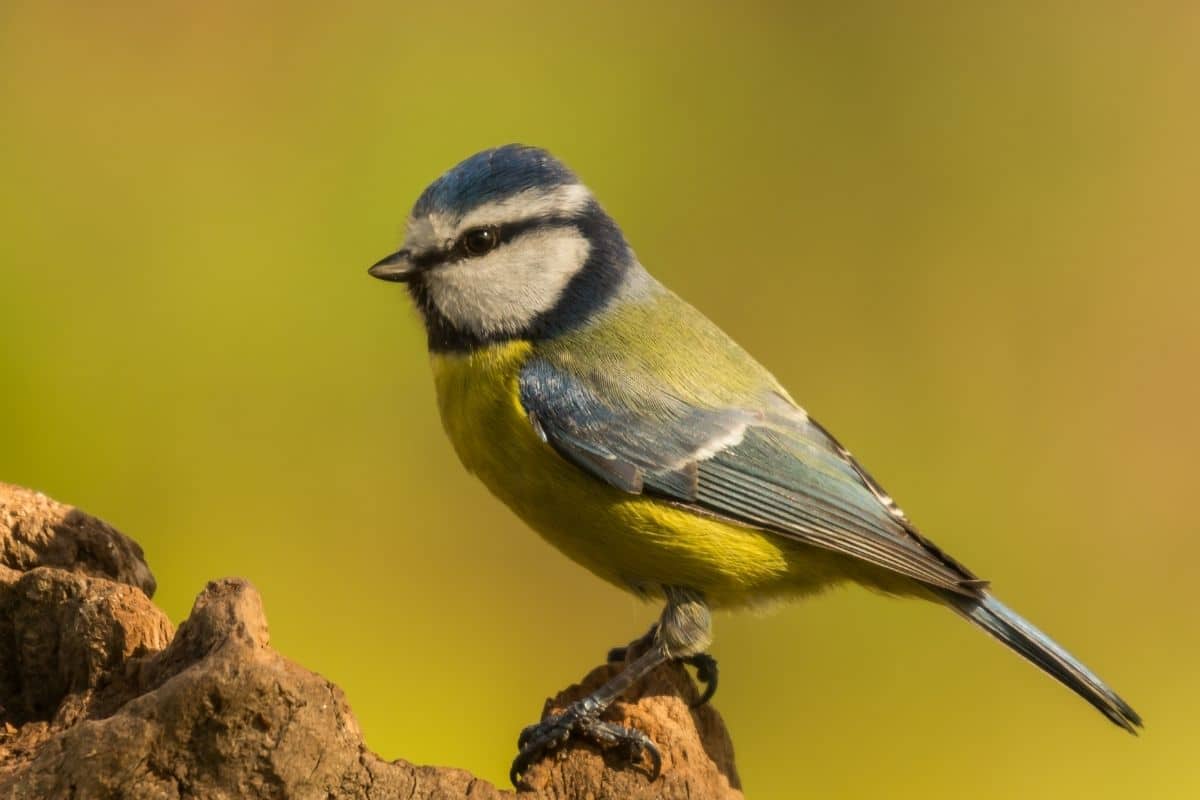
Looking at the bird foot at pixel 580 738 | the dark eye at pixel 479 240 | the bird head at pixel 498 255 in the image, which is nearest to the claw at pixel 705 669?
the bird foot at pixel 580 738

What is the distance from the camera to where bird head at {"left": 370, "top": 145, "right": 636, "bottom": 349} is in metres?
3.03

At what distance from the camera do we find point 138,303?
439cm

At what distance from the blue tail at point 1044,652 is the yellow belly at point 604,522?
11.2 inches

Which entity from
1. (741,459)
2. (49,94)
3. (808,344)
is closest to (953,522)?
(808,344)

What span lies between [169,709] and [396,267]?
1.31 metres

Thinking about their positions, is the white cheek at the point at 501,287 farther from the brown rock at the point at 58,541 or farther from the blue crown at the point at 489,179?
the brown rock at the point at 58,541

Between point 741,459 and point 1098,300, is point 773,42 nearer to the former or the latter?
point 1098,300

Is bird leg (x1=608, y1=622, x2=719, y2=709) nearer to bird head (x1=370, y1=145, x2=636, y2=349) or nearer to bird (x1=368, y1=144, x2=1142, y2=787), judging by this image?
bird (x1=368, y1=144, x2=1142, y2=787)

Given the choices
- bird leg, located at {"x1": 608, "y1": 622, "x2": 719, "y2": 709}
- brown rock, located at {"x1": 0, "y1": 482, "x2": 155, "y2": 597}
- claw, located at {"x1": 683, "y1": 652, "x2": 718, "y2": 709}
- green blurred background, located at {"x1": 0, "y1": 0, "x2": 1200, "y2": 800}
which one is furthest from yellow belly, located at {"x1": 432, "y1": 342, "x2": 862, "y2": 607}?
green blurred background, located at {"x1": 0, "y1": 0, "x2": 1200, "y2": 800}

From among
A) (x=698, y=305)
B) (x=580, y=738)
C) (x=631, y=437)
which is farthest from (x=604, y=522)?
(x=698, y=305)

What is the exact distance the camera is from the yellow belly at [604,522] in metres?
2.88

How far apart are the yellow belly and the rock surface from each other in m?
0.33

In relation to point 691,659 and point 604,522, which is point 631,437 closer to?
point 604,522

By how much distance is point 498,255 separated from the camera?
309 cm
